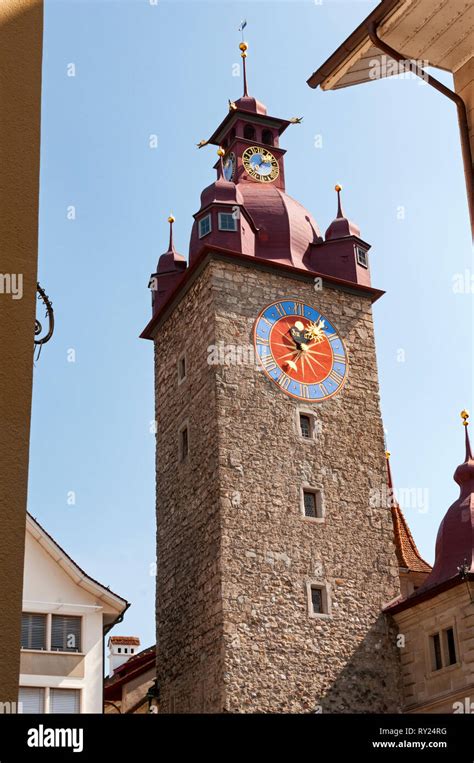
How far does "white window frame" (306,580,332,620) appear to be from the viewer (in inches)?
851

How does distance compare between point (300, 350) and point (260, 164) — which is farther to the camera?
point (260, 164)

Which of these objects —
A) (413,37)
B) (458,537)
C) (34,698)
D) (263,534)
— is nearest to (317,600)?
(263,534)

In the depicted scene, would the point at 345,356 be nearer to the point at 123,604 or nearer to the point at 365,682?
the point at 365,682

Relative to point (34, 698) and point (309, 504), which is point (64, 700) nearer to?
point (34, 698)

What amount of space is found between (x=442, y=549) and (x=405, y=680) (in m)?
2.55

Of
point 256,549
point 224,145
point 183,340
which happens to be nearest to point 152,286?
point 183,340

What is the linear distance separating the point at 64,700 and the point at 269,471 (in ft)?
26.1

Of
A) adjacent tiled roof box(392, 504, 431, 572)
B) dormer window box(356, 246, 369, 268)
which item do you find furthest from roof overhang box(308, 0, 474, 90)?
adjacent tiled roof box(392, 504, 431, 572)

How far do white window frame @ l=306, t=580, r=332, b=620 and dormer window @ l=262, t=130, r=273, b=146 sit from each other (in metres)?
12.0

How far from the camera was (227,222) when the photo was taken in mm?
25328

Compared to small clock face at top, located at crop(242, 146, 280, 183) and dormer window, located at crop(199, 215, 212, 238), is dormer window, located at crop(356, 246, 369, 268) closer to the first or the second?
small clock face at top, located at crop(242, 146, 280, 183)

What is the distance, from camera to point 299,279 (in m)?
25.1

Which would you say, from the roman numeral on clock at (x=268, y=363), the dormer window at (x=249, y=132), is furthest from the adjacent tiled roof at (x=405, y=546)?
the dormer window at (x=249, y=132)

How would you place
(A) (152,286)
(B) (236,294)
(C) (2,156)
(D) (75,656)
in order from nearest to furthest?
1. (C) (2,156)
2. (D) (75,656)
3. (B) (236,294)
4. (A) (152,286)
